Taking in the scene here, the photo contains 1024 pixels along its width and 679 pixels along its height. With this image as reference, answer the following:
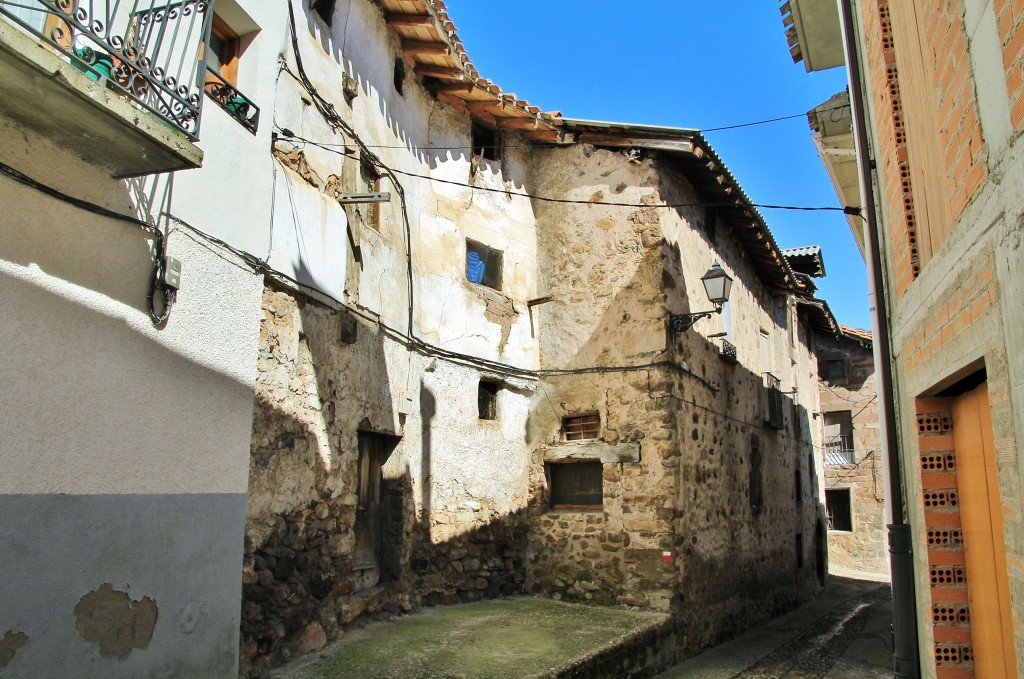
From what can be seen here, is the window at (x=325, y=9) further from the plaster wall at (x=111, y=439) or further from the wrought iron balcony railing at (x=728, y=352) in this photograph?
the wrought iron balcony railing at (x=728, y=352)

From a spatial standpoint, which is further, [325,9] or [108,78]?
[325,9]

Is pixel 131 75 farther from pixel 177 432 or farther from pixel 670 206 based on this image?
pixel 670 206

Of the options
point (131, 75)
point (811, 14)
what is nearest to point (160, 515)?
point (131, 75)

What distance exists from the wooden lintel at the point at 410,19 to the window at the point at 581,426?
5425 mm

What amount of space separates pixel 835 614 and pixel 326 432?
38.8 ft

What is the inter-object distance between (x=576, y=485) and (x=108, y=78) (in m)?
7.87

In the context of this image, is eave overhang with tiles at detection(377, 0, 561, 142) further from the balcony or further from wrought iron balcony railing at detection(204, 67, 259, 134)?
the balcony

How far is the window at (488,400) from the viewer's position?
10.2m

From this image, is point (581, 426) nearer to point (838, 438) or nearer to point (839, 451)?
point (839, 451)

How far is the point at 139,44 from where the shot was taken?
4.21 metres

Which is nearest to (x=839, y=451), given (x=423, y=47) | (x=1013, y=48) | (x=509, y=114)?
(x=509, y=114)

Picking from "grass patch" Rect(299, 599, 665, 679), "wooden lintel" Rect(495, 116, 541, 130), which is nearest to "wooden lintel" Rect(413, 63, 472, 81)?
"wooden lintel" Rect(495, 116, 541, 130)

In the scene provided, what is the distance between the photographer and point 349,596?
289 inches

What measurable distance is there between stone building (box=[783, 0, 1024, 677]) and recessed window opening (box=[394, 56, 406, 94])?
525 centimetres
